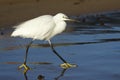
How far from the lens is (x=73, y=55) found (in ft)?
34.6

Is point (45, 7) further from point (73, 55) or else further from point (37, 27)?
point (37, 27)

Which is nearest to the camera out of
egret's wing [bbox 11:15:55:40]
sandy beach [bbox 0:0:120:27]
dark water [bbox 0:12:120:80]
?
dark water [bbox 0:12:120:80]

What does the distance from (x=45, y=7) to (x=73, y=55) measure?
695 centimetres

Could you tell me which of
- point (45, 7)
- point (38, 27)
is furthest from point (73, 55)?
point (45, 7)

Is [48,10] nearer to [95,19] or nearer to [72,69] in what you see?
[95,19]

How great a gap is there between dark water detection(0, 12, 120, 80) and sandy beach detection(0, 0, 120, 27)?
1.77 metres

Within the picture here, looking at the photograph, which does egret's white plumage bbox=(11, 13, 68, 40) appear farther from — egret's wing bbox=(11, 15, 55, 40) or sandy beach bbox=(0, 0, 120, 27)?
sandy beach bbox=(0, 0, 120, 27)

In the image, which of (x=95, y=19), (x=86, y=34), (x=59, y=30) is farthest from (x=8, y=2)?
(x=59, y=30)

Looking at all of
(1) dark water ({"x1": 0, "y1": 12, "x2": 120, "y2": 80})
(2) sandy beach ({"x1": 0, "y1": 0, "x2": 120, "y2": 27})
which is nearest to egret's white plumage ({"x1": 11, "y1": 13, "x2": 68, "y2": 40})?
(1) dark water ({"x1": 0, "y1": 12, "x2": 120, "y2": 80})

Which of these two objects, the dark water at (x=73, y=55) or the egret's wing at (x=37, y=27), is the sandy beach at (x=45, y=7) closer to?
the dark water at (x=73, y=55)

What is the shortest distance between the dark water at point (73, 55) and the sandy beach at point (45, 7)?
1.77 metres

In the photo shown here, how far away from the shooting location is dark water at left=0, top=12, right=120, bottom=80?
29.2 ft

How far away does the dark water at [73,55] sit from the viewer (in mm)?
8906

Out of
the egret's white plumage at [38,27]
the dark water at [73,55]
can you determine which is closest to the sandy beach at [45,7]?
the dark water at [73,55]
